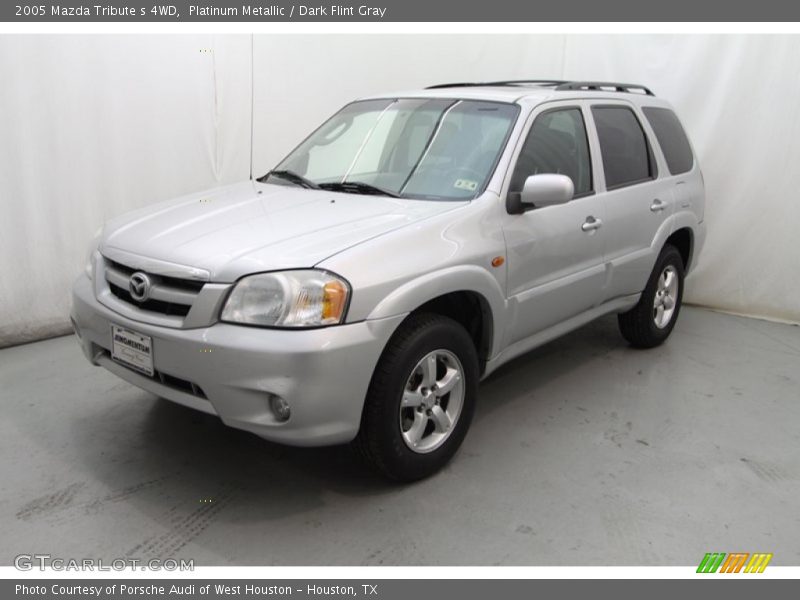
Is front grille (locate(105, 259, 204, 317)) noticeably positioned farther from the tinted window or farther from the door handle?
the door handle

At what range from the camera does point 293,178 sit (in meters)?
3.73

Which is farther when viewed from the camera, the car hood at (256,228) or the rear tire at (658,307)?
the rear tire at (658,307)

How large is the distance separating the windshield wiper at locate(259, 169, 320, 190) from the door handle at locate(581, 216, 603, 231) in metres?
1.38

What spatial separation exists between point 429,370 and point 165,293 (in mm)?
1077

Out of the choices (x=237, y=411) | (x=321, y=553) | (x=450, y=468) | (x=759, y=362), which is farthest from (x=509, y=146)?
(x=759, y=362)

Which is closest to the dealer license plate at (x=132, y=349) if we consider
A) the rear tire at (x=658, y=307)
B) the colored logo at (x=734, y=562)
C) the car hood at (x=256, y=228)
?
the car hood at (x=256, y=228)

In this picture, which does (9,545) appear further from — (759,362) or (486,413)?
(759,362)

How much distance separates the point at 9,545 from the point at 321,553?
1142 mm

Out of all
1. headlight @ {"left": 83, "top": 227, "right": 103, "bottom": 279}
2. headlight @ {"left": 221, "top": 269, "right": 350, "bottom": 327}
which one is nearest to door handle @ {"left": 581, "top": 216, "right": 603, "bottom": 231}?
headlight @ {"left": 221, "top": 269, "right": 350, "bottom": 327}

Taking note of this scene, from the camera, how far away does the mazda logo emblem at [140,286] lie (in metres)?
2.70

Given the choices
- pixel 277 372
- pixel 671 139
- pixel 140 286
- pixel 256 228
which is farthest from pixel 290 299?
pixel 671 139

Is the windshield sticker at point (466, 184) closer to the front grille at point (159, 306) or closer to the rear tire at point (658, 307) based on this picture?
the front grille at point (159, 306)

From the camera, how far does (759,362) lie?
15.3 feet

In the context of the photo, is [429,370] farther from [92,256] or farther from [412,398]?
[92,256]
